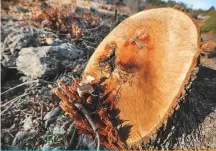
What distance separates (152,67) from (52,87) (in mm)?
1916

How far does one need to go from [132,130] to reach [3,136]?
199 centimetres

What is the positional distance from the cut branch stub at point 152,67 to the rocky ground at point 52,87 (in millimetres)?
132

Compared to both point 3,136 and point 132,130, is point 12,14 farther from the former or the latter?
point 132,130

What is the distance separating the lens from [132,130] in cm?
220

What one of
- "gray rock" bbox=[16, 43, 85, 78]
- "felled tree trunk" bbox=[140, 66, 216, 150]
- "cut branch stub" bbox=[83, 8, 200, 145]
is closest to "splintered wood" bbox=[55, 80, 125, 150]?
"cut branch stub" bbox=[83, 8, 200, 145]

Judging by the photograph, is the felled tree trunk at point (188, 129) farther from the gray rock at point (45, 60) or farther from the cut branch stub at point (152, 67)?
the gray rock at point (45, 60)

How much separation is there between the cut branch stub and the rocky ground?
0.13 meters

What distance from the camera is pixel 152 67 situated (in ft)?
7.24

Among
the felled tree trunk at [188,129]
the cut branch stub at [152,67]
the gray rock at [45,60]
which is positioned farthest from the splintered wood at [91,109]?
the gray rock at [45,60]

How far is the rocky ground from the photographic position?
217 cm

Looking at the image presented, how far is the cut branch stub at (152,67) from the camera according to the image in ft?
6.75

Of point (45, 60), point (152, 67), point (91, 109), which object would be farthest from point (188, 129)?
point (45, 60)

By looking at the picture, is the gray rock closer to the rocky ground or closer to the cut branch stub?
the rocky ground

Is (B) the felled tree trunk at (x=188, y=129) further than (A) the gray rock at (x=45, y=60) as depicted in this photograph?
No
